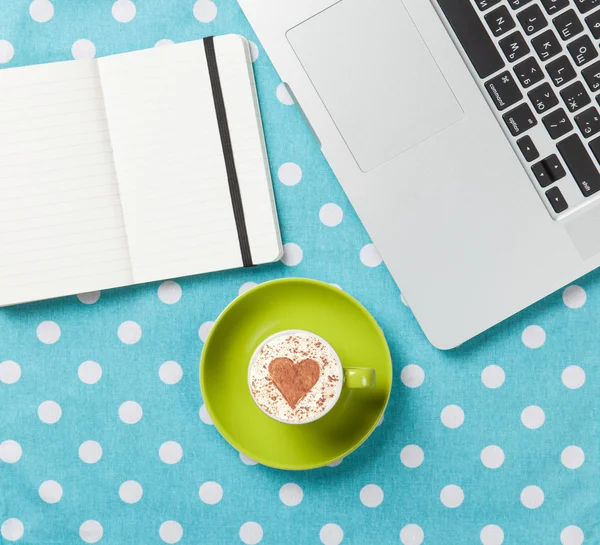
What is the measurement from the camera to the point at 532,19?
2.05ft

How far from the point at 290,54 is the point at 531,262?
36 cm

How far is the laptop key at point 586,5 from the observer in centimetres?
63

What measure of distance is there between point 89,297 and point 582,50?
0.64 m

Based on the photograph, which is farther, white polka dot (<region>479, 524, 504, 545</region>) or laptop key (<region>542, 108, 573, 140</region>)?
white polka dot (<region>479, 524, 504, 545</region>)

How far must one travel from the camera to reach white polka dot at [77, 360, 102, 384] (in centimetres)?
75

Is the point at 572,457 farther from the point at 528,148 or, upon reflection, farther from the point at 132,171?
the point at 132,171

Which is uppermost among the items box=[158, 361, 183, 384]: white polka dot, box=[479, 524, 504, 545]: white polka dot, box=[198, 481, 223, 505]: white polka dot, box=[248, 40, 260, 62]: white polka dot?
box=[248, 40, 260, 62]: white polka dot

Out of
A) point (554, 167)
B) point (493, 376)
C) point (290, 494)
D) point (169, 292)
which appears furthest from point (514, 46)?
point (290, 494)

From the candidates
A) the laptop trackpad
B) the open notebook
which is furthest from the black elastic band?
the laptop trackpad

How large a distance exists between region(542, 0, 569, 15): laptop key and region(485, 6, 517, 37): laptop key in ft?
0.12

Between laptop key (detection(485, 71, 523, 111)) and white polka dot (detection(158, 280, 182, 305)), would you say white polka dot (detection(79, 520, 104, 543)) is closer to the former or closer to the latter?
white polka dot (detection(158, 280, 182, 305))

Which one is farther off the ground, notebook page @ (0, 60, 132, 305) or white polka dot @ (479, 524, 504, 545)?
notebook page @ (0, 60, 132, 305)

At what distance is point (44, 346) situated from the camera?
0.75m

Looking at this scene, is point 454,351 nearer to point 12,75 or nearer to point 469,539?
point 469,539
